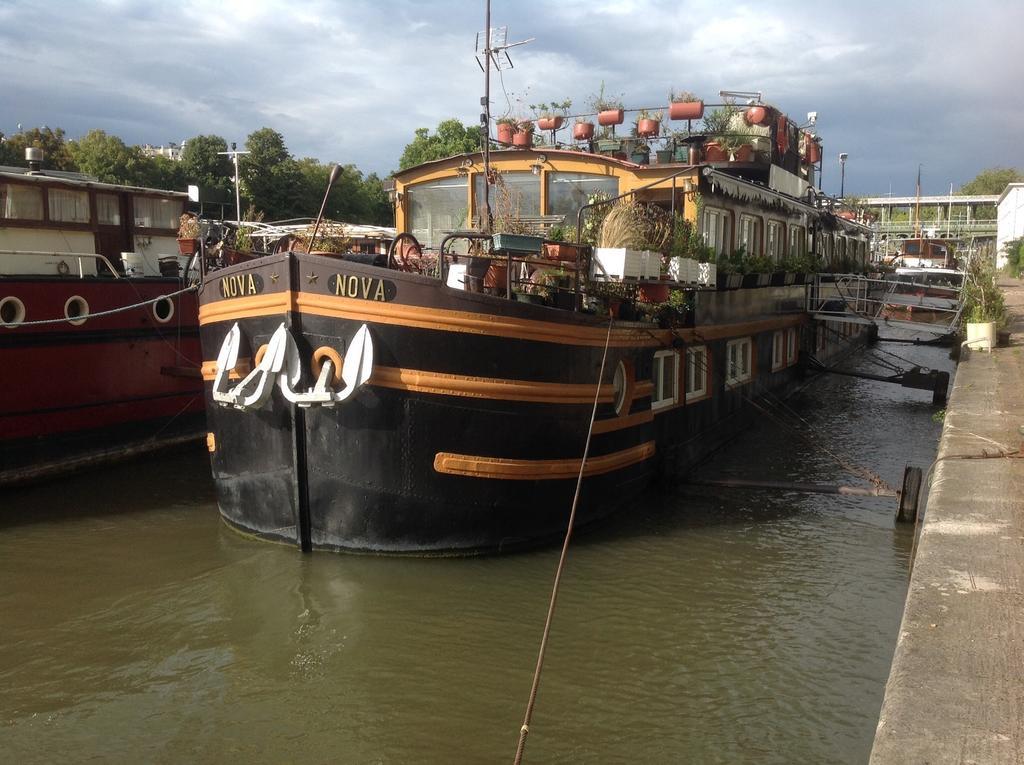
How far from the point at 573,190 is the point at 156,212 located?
7.83 meters

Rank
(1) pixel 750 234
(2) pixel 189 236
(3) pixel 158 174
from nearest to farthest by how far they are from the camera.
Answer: (2) pixel 189 236, (1) pixel 750 234, (3) pixel 158 174

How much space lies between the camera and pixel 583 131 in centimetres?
1638

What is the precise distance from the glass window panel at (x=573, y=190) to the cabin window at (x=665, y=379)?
2.20 metres

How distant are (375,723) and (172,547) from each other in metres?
4.30

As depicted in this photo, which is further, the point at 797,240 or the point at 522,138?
the point at 797,240

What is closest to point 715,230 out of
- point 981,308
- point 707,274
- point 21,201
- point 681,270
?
point 707,274

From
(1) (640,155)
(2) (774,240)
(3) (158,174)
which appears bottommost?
(2) (774,240)

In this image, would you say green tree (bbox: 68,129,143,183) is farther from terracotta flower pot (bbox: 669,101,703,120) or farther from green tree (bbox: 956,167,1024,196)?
green tree (bbox: 956,167,1024,196)

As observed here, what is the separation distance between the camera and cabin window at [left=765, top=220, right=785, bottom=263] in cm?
1564

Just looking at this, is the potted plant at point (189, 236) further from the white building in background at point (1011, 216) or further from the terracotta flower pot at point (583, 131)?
the white building in background at point (1011, 216)

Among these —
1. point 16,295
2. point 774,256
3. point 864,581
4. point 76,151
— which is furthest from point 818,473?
point 76,151

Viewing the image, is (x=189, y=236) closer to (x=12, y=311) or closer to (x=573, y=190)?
(x=12, y=311)

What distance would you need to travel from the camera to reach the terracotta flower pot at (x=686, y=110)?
51.8 ft

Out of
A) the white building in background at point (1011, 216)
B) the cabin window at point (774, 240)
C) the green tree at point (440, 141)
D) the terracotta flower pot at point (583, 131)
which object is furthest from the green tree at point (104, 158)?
the white building in background at point (1011, 216)
